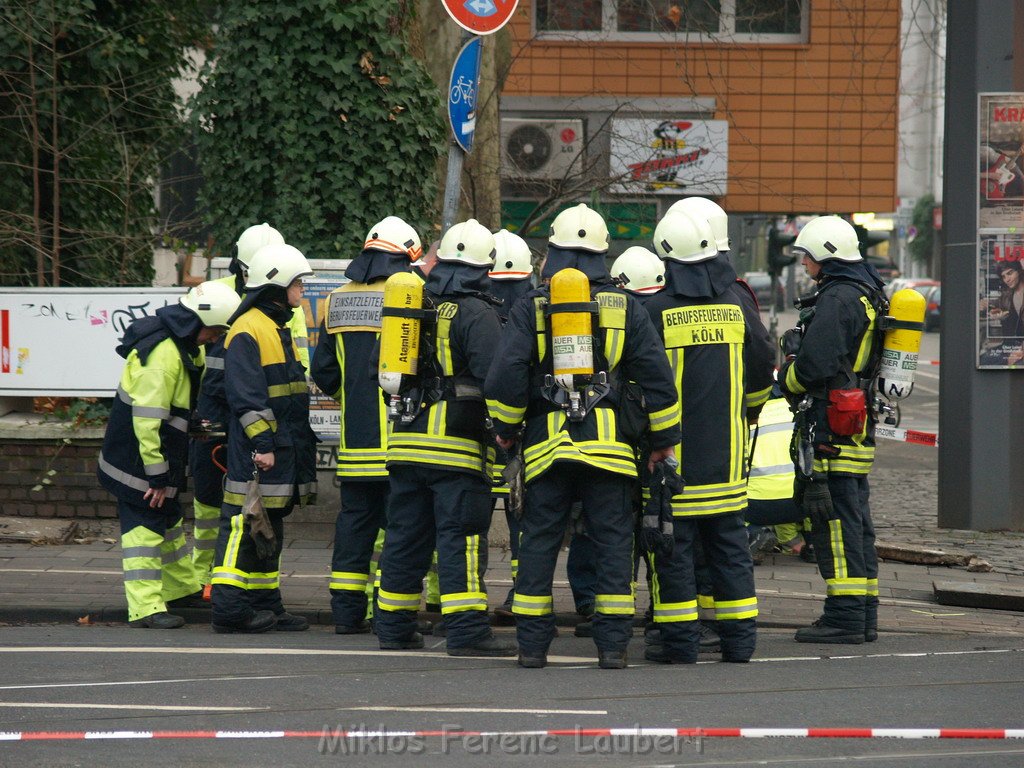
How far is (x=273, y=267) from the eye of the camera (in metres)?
7.85

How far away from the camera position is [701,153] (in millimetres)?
17578

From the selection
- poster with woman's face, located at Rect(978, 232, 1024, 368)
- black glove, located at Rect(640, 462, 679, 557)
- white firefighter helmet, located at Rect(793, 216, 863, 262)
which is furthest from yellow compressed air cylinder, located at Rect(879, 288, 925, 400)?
poster with woman's face, located at Rect(978, 232, 1024, 368)

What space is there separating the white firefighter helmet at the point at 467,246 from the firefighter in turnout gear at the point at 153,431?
1.48 m

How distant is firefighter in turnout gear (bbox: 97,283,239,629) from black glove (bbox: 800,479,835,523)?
10.8ft

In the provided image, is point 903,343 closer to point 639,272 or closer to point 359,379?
point 639,272

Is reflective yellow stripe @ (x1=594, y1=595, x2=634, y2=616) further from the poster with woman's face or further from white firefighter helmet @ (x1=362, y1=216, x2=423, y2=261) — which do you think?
the poster with woman's face

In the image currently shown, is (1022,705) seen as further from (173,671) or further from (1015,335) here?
(1015,335)

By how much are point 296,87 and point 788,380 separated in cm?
468

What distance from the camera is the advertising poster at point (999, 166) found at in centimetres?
1138

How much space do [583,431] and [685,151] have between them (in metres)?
11.5

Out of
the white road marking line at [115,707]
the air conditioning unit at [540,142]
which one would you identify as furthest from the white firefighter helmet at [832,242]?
the air conditioning unit at [540,142]

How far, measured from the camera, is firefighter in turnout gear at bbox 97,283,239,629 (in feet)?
26.0

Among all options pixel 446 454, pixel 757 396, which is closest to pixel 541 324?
pixel 446 454

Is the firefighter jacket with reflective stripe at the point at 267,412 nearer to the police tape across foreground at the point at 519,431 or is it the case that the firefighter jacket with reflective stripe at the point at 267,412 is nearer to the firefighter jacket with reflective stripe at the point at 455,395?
the police tape across foreground at the point at 519,431
